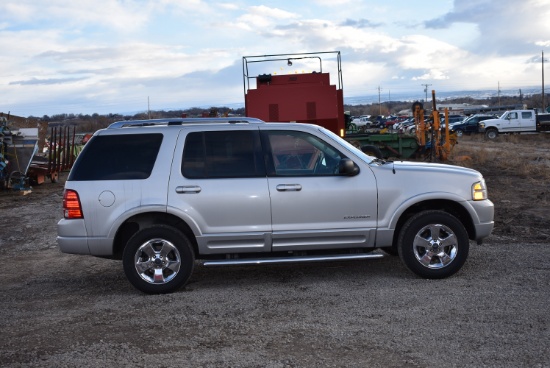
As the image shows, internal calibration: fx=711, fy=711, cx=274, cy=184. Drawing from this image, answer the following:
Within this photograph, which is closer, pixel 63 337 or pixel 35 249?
pixel 63 337

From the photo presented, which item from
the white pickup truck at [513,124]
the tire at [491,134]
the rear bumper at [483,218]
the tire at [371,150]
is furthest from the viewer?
the white pickup truck at [513,124]

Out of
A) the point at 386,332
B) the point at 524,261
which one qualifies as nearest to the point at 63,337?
the point at 386,332

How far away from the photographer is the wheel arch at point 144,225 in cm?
768

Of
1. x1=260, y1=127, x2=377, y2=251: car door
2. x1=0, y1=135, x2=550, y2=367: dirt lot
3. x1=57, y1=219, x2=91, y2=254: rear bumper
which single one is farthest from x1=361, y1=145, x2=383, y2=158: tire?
x1=57, y1=219, x2=91, y2=254: rear bumper

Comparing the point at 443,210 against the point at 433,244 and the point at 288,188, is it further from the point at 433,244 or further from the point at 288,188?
the point at 288,188

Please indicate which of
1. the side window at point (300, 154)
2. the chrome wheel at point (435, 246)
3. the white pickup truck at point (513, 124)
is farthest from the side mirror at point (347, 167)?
the white pickup truck at point (513, 124)

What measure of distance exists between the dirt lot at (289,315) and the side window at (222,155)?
49.8 inches

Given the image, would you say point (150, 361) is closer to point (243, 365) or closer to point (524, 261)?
point (243, 365)

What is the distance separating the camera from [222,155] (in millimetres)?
7738

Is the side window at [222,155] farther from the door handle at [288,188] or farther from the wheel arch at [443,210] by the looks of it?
the wheel arch at [443,210]

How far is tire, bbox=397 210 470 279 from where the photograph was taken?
25.0ft

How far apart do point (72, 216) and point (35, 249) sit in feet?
13.1

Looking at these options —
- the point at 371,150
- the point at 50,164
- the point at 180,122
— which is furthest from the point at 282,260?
the point at 50,164

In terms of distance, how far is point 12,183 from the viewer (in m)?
20.4
